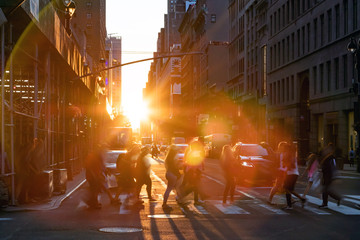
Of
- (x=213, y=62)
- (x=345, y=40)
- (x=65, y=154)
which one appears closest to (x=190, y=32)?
(x=213, y=62)

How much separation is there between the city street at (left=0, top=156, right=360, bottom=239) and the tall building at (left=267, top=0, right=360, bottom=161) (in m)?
23.8

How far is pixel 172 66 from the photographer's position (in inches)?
7013

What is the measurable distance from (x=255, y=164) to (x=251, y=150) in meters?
1.37

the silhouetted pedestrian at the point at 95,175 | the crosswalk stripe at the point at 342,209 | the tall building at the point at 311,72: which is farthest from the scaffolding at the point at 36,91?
the tall building at the point at 311,72

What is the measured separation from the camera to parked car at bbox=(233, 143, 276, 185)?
2489 cm

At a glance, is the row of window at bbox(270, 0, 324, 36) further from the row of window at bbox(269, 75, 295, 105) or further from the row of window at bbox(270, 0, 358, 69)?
the row of window at bbox(269, 75, 295, 105)

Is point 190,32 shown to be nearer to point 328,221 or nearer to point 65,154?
point 65,154

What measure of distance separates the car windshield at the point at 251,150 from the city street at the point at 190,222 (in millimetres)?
7936

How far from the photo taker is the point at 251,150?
86.6ft

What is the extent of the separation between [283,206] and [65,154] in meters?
16.5

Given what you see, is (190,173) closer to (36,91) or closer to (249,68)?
(36,91)

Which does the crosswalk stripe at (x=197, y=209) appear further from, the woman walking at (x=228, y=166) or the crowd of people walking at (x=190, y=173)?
the woman walking at (x=228, y=166)

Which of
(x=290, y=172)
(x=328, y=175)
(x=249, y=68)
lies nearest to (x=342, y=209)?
(x=328, y=175)

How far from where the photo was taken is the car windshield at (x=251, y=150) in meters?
26.2
